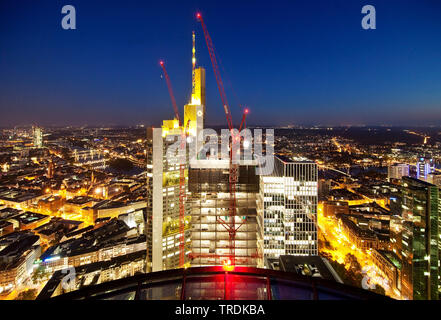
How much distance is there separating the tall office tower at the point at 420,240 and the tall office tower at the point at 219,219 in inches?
231

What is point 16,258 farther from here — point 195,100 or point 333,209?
point 333,209

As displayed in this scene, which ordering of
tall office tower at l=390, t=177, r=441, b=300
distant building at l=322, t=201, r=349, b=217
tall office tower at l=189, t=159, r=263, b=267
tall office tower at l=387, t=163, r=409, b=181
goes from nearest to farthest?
tall office tower at l=390, t=177, r=441, b=300 < tall office tower at l=189, t=159, r=263, b=267 < distant building at l=322, t=201, r=349, b=217 < tall office tower at l=387, t=163, r=409, b=181

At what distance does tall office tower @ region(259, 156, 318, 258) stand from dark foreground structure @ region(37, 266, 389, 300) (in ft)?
26.0

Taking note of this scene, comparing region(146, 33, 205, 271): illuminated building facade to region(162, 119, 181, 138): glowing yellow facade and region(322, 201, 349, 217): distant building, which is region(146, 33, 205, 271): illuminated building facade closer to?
region(162, 119, 181, 138): glowing yellow facade

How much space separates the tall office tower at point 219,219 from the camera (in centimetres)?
991

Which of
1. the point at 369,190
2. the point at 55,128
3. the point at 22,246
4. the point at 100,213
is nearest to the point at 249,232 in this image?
the point at 22,246

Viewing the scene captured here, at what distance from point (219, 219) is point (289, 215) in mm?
2885

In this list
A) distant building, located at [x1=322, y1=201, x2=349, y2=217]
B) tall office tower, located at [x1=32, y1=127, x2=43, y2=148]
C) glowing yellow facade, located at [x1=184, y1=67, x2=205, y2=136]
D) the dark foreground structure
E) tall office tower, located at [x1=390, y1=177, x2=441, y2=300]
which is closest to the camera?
the dark foreground structure

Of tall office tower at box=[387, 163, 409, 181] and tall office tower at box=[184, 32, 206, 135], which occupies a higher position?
tall office tower at box=[184, 32, 206, 135]

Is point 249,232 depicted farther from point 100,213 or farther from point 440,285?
point 100,213

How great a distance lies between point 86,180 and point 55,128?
3106 cm

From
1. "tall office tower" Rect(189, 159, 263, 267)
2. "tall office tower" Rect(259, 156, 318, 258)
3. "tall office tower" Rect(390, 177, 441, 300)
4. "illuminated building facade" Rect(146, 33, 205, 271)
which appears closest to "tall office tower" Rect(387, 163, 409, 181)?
"tall office tower" Rect(390, 177, 441, 300)

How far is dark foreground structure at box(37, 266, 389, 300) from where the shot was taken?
1.99 m
